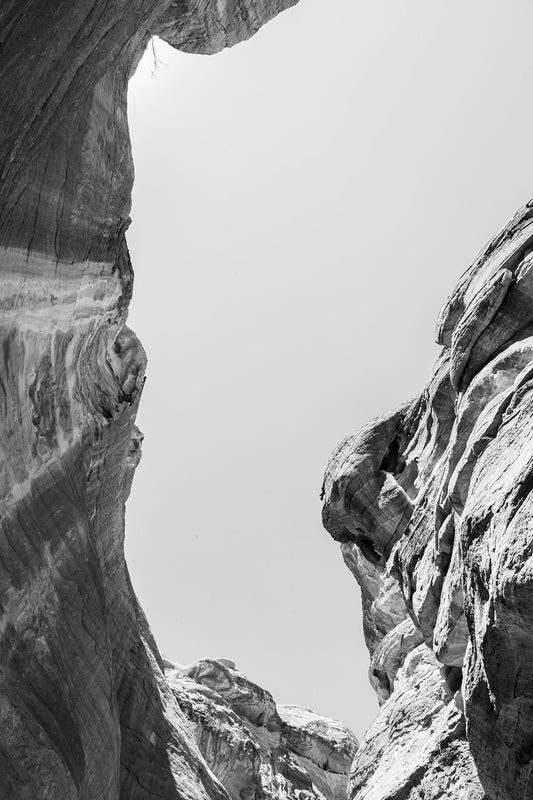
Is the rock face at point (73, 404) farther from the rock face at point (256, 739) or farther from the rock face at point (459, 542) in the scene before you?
the rock face at point (256, 739)

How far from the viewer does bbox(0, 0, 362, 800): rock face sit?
36.8 feet

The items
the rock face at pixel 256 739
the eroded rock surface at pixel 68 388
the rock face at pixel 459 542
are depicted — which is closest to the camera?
the eroded rock surface at pixel 68 388

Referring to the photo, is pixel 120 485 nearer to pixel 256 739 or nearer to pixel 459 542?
pixel 459 542

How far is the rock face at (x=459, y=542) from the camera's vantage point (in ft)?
36.8

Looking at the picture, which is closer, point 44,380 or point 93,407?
point 44,380

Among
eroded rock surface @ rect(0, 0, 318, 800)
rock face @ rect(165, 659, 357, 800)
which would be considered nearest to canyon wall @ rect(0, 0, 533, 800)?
eroded rock surface @ rect(0, 0, 318, 800)

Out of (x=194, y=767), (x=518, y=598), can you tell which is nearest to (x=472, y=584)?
(x=518, y=598)

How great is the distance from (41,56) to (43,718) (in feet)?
37.4

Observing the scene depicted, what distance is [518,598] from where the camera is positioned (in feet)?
32.6

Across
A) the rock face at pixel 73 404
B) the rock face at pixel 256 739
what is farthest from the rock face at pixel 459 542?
the rock face at pixel 256 739

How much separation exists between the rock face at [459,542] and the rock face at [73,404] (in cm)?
709

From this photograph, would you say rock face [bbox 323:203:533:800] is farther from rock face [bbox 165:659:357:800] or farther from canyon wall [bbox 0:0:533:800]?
rock face [bbox 165:659:357:800]

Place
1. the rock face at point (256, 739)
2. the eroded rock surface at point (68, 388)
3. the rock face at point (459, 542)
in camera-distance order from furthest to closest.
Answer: the rock face at point (256, 739) → the rock face at point (459, 542) → the eroded rock surface at point (68, 388)

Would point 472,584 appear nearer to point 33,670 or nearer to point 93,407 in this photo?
point 33,670
